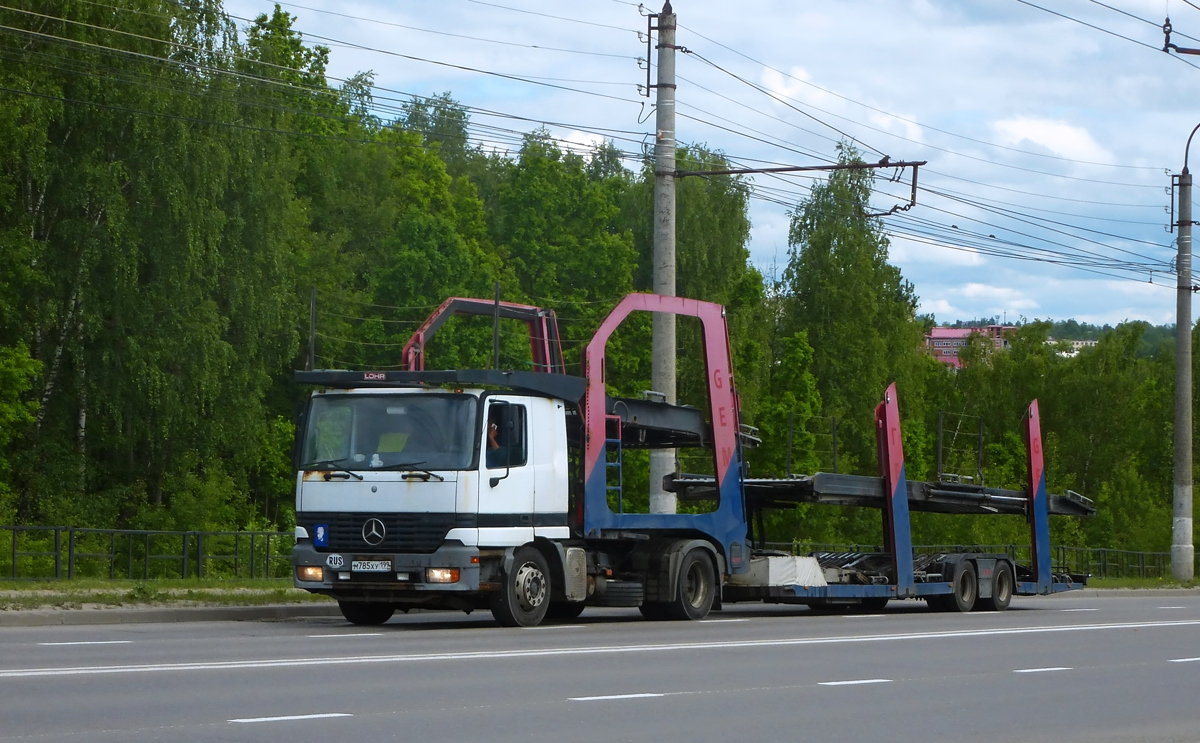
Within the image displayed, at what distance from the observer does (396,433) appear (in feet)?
59.4

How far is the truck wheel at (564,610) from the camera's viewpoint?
68.3 ft

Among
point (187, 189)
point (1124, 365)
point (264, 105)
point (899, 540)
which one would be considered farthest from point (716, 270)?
point (899, 540)

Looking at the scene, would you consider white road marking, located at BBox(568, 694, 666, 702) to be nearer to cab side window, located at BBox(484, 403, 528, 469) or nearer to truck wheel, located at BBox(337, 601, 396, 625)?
cab side window, located at BBox(484, 403, 528, 469)


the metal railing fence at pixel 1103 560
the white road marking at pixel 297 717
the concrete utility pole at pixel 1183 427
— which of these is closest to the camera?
the white road marking at pixel 297 717

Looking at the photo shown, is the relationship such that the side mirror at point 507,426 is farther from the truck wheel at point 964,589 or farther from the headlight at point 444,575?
the truck wheel at point 964,589

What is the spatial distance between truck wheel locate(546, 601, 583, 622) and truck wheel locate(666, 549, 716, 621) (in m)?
1.31

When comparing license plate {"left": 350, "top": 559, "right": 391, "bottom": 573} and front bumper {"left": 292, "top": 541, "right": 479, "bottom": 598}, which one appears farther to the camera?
license plate {"left": 350, "top": 559, "right": 391, "bottom": 573}

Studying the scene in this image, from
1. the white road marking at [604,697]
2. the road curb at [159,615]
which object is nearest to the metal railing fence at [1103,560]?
the road curb at [159,615]

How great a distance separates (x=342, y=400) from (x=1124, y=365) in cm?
7850

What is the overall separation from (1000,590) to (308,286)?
30030 millimetres

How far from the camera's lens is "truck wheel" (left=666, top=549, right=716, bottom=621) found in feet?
66.2

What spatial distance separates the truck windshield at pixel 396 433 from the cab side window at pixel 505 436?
24cm

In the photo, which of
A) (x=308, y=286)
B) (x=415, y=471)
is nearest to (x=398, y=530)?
(x=415, y=471)

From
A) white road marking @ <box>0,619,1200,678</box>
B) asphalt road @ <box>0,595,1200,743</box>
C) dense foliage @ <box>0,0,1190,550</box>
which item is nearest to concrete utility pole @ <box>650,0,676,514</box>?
dense foliage @ <box>0,0,1190,550</box>
